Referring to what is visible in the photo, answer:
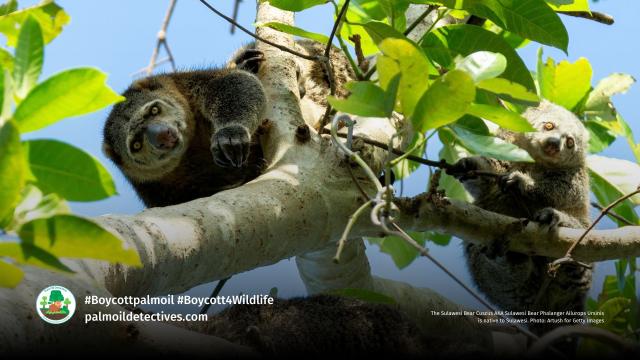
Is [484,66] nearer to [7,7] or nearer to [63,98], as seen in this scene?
[63,98]

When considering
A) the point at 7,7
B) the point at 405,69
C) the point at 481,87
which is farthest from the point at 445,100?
the point at 7,7

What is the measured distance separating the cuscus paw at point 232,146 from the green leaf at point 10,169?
196cm

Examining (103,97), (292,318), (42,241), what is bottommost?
(292,318)

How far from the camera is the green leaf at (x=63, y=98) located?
4.86 ft

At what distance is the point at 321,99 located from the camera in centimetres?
390

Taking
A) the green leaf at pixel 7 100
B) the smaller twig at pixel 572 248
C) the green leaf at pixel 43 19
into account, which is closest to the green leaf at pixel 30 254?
the green leaf at pixel 7 100

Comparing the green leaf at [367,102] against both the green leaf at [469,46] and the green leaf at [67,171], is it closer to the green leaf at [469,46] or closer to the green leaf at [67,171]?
the green leaf at [67,171]

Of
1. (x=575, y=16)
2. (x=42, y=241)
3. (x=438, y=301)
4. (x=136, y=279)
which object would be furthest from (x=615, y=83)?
(x=42, y=241)

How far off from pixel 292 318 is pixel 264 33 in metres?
1.70

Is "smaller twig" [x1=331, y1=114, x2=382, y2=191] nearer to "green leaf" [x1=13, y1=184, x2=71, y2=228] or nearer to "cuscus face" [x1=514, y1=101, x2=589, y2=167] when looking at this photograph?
"green leaf" [x1=13, y1=184, x2=71, y2=228]

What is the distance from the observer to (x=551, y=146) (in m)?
4.43

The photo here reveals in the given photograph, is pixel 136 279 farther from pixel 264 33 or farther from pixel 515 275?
pixel 515 275

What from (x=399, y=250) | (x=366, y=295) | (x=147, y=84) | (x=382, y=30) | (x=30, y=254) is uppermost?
(x=382, y=30)

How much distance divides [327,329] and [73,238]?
58.3 inches
